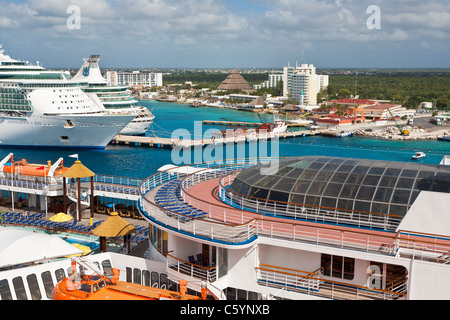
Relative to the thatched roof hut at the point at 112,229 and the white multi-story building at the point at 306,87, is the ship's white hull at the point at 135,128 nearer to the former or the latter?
the thatched roof hut at the point at 112,229

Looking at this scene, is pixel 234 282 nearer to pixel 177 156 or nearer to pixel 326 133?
pixel 177 156

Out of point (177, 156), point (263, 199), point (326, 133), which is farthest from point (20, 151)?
point (263, 199)

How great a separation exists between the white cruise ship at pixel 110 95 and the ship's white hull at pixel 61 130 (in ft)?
31.6

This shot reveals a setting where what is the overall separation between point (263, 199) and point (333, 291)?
324 centimetres

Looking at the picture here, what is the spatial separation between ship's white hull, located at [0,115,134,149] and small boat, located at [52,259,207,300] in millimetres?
50033

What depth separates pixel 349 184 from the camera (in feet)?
43.8

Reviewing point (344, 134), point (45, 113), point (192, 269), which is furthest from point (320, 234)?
point (344, 134)

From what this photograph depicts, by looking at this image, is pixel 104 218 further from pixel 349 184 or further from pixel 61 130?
pixel 61 130

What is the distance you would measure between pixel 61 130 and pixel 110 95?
591 inches

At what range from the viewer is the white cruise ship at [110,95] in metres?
72.2

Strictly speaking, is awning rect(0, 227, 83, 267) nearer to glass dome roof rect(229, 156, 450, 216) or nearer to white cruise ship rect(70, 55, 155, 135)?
glass dome roof rect(229, 156, 450, 216)

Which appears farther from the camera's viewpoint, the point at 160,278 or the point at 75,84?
the point at 75,84

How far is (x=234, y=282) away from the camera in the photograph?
12516mm
